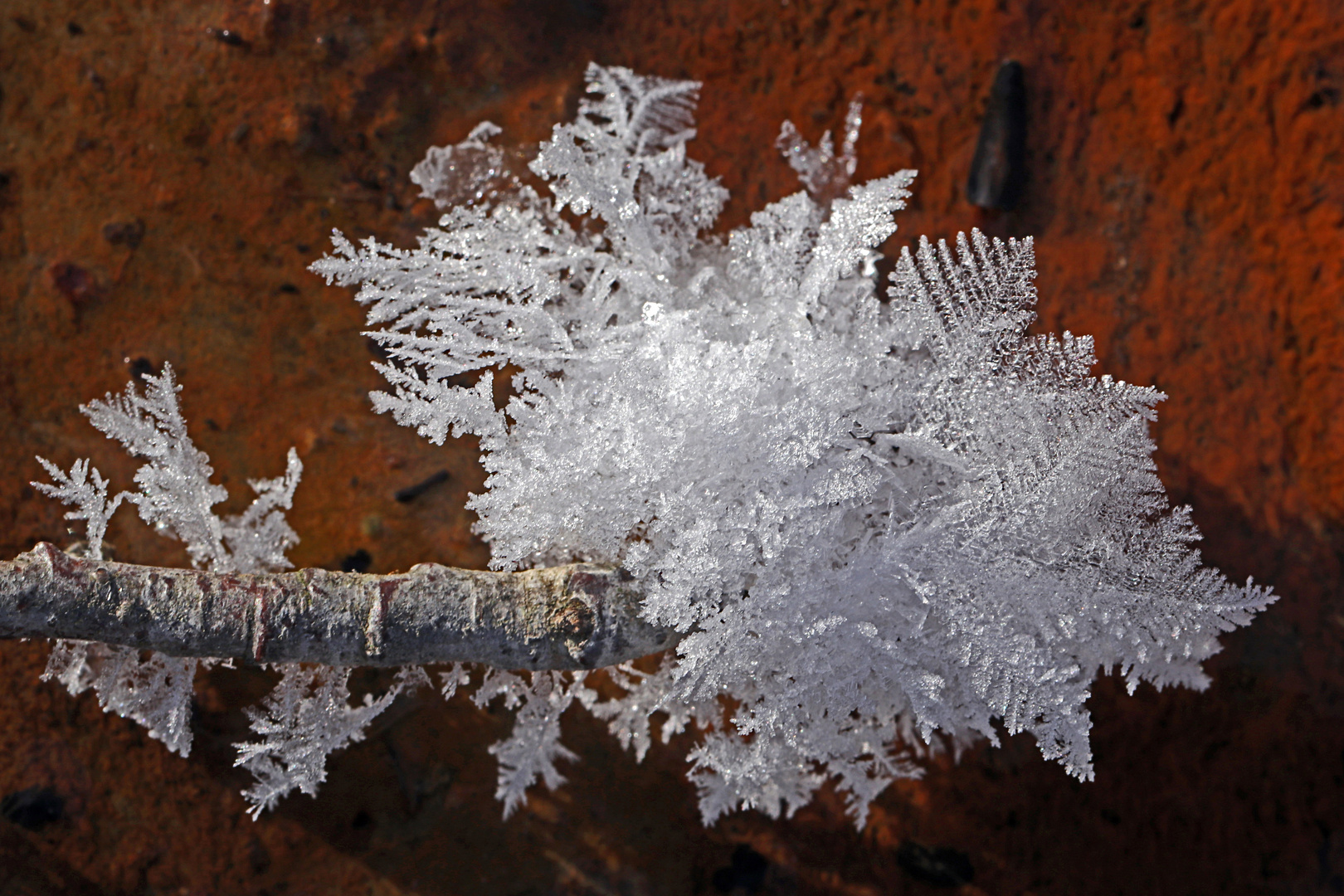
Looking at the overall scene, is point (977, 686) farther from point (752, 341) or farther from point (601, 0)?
point (601, 0)

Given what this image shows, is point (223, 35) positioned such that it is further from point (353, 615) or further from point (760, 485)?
point (760, 485)

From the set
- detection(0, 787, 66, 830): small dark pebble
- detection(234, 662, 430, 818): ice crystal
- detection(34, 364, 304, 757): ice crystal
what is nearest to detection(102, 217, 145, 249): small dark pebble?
detection(34, 364, 304, 757): ice crystal

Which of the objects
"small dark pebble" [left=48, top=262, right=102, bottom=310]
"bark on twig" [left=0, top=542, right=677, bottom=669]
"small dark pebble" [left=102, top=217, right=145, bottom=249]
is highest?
"small dark pebble" [left=102, top=217, right=145, bottom=249]

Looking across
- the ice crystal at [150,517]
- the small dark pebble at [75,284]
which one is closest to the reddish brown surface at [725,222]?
the small dark pebble at [75,284]

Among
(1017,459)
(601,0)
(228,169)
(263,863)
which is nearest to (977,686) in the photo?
(1017,459)

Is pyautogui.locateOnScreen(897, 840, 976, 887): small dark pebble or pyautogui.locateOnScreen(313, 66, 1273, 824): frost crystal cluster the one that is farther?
pyautogui.locateOnScreen(897, 840, 976, 887): small dark pebble

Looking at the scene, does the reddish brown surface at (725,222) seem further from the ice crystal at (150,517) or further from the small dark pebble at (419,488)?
the ice crystal at (150,517)

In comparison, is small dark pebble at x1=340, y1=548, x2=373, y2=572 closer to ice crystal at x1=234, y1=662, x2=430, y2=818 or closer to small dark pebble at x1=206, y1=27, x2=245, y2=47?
ice crystal at x1=234, y1=662, x2=430, y2=818
